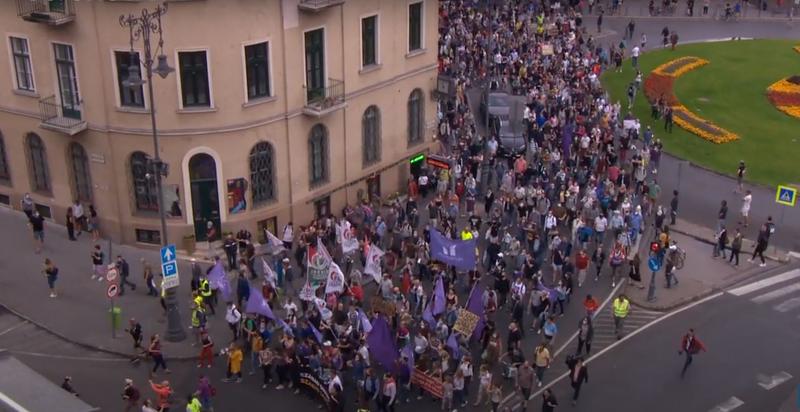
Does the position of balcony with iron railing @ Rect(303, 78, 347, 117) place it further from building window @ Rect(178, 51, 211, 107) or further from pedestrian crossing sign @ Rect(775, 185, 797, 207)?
pedestrian crossing sign @ Rect(775, 185, 797, 207)

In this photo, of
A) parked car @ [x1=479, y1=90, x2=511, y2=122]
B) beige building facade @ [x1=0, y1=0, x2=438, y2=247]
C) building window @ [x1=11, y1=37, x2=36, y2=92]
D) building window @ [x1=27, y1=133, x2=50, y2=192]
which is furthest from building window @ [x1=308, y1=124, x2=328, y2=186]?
parked car @ [x1=479, y1=90, x2=511, y2=122]

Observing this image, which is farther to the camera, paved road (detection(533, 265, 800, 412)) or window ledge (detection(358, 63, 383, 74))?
window ledge (detection(358, 63, 383, 74))

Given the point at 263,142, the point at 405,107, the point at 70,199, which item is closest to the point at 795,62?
the point at 405,107

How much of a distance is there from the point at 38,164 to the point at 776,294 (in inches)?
1043

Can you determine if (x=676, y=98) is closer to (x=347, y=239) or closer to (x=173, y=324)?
(x=347, y=239)

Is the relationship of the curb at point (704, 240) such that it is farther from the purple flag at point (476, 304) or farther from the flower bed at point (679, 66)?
the flower bed at point (679, 66)

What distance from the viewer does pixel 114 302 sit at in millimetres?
28922

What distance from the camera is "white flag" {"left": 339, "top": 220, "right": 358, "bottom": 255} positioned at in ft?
99.0

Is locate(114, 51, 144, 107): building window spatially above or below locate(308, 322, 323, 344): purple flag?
above

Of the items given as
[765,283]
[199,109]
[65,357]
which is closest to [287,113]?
[199,109]

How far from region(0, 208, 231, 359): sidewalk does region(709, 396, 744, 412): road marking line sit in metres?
13.9

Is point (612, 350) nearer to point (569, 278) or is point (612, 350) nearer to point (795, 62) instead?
point (569, 278)

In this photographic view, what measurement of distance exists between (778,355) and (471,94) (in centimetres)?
2604

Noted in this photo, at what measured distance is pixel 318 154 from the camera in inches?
1351
